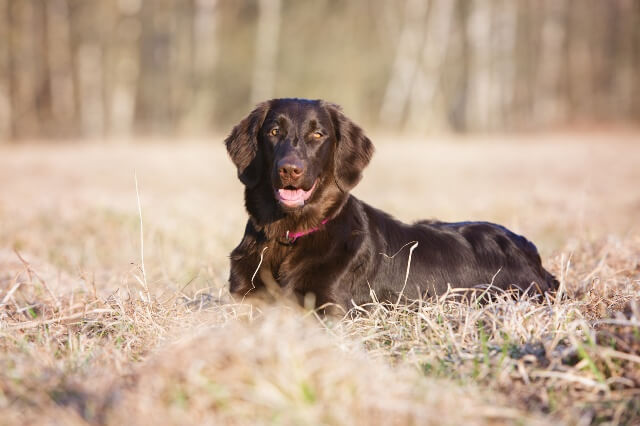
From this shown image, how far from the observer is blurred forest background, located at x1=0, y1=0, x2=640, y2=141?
22.1 metres

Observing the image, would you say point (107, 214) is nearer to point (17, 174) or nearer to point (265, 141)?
point (265, 141)

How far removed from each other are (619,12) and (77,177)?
3399 centimetres

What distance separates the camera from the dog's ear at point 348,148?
3.46m

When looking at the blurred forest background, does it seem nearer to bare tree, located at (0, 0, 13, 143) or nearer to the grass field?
bare tree, located at (0, 0, 13, 143)

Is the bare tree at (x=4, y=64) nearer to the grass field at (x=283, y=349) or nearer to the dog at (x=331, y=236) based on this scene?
the grass field at (x=283, y=349)

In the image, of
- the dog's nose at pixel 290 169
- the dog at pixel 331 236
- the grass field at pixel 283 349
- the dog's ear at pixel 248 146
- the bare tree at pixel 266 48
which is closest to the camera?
the grass field at pixel 283 349

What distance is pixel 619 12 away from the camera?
34.2 meters

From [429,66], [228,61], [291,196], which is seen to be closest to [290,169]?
[291,196]

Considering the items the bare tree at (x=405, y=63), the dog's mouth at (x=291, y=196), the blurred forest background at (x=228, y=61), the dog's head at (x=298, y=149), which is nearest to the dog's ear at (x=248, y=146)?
the dog's head at (x=298, y=149)

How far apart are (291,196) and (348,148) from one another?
58 cm

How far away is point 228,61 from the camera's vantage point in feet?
77.6

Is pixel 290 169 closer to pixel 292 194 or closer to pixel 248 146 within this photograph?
pixel 292 194

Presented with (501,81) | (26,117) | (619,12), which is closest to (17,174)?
(26,117)

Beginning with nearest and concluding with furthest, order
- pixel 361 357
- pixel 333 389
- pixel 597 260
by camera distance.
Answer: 1. pixel 333 389
2. pixel 361 357
3. pixel 597 260
